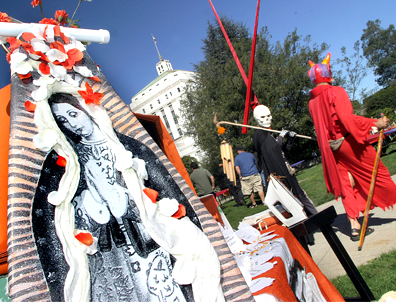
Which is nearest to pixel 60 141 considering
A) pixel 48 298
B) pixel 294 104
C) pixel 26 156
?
pixel 26 156

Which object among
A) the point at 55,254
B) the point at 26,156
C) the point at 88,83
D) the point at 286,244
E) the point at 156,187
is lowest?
the point at 286,244

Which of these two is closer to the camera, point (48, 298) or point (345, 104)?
point (48, 298)

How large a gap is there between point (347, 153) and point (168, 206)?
10.1 ft

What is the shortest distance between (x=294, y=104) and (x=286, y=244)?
18.6 m

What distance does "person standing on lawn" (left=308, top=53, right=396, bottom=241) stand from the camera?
3381mm

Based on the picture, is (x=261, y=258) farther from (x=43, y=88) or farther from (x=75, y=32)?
(x=75, y=32)

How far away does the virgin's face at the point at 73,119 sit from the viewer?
1.24 m

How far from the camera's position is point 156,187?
1.29 metres

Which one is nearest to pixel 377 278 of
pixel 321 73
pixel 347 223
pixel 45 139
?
pixel 347 223

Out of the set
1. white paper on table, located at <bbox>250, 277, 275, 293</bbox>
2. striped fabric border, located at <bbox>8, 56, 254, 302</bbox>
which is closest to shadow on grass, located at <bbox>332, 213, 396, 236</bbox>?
white paper on table, located at <bbox>250, 277, 275, 293</bbox>

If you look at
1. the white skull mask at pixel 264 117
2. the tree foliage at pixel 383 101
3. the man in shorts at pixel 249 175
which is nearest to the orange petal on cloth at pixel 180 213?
the white skull mask at pixel 264 117

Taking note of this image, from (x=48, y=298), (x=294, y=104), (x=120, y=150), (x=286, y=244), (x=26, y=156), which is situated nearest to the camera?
(x=48, y=298)

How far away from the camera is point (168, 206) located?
4.01ft

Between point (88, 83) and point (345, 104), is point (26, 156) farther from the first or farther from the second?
point (345, 104)
